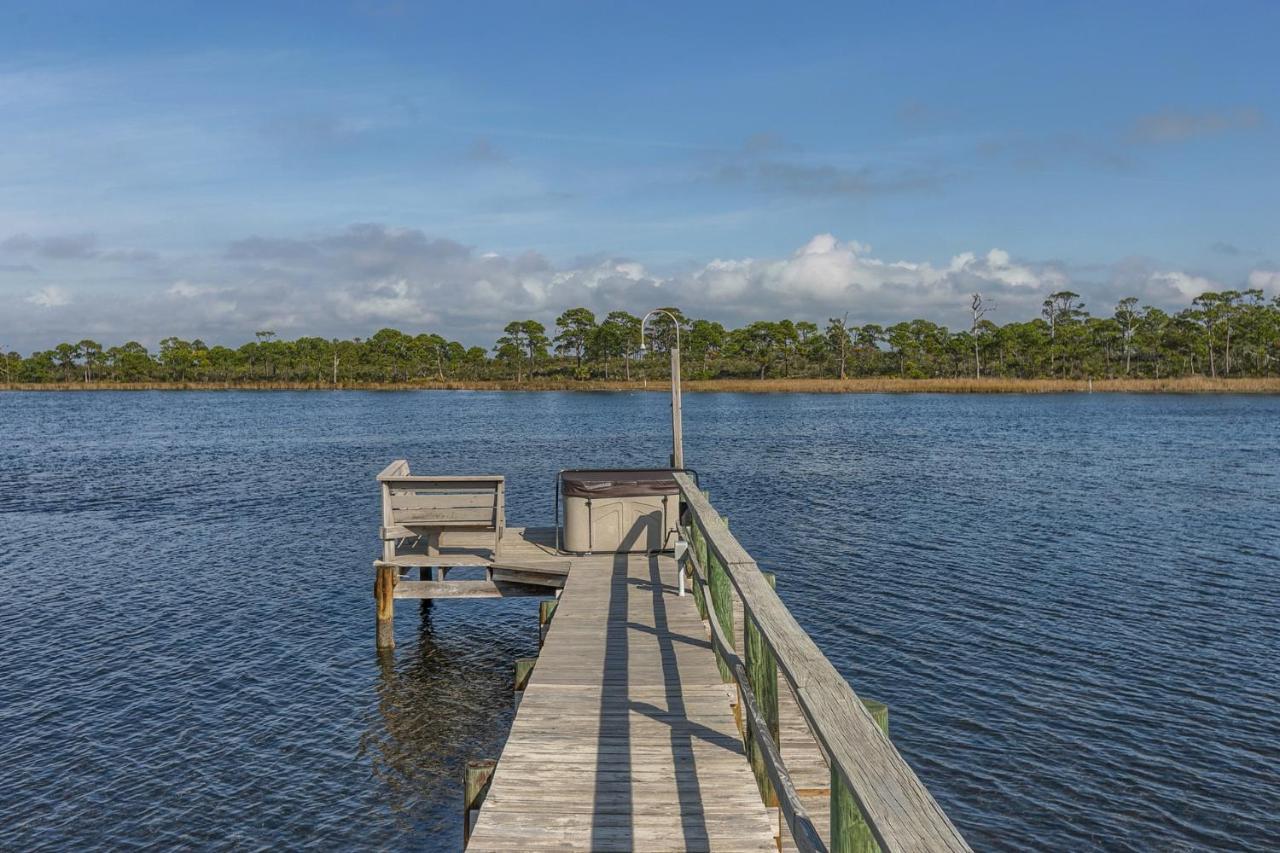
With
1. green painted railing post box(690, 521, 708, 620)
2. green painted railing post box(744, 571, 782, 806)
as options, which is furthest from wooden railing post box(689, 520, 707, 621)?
green painted railing post box(744, 571, 782, 806)

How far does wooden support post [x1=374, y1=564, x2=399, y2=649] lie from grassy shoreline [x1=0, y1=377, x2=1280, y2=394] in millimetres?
90057

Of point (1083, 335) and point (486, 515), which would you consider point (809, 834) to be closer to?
point (486, 515)

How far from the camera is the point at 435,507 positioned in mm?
13742

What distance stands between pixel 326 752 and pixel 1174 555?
18.3 meters

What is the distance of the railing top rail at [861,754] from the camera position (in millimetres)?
2518

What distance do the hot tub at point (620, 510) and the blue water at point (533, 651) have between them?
2406 millimetres

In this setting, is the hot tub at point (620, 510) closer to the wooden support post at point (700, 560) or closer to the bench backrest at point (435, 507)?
the bench backrest at point (435, 507)

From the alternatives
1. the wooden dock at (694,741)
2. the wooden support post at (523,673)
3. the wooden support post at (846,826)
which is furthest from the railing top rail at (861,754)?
the wooden support post at (523,673)

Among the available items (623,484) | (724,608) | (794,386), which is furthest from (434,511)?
(794,386)

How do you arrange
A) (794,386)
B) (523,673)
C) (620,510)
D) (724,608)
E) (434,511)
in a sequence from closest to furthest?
(724,608)
(523,673)
(620,510)
(434,511)
(794,386)

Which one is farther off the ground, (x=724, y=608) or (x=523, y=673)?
(x=724, y=608)

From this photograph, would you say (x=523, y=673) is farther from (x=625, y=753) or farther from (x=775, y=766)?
(x=775, y=766)

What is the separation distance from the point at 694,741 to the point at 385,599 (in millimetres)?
8838

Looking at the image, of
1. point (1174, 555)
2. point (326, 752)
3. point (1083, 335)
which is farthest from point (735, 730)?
point (1083, 335)
